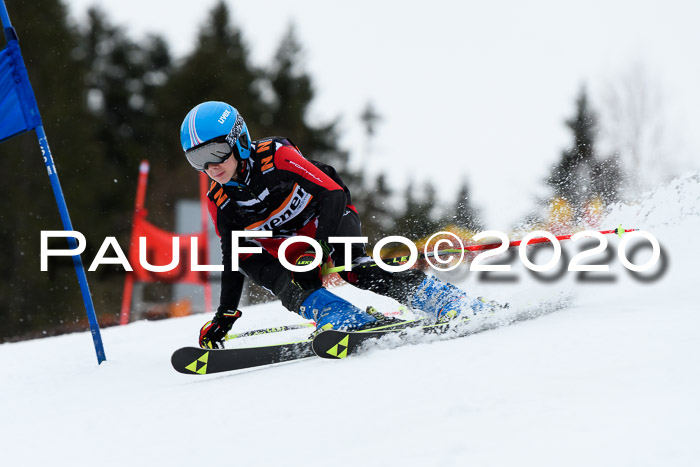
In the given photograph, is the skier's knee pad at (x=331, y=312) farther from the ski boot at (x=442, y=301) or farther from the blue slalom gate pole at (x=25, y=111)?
the blue slalom gate pole at (x=25, y=111)

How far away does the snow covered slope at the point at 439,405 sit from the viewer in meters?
1.55

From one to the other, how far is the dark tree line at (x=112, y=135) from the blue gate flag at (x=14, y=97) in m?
11.9

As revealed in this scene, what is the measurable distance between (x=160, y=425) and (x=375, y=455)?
3.12 ft

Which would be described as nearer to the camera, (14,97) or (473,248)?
(473,248)

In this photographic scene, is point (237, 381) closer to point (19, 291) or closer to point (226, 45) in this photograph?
point (19, 291)

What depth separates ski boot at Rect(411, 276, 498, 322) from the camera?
11.1 ft

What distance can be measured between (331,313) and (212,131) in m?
1.15

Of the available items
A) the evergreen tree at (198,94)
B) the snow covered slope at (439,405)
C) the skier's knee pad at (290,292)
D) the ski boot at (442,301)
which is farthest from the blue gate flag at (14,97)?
the evergreen tree at (198,94)

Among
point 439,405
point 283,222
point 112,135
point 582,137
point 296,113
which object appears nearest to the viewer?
point 439,405

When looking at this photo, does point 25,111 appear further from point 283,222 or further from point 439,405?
point 439,405

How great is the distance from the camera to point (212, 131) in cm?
337

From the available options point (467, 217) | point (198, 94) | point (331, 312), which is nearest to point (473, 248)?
point (467, 217)

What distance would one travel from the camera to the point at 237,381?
290cm

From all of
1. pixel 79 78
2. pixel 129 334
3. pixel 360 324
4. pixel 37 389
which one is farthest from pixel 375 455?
pixel 79 78
